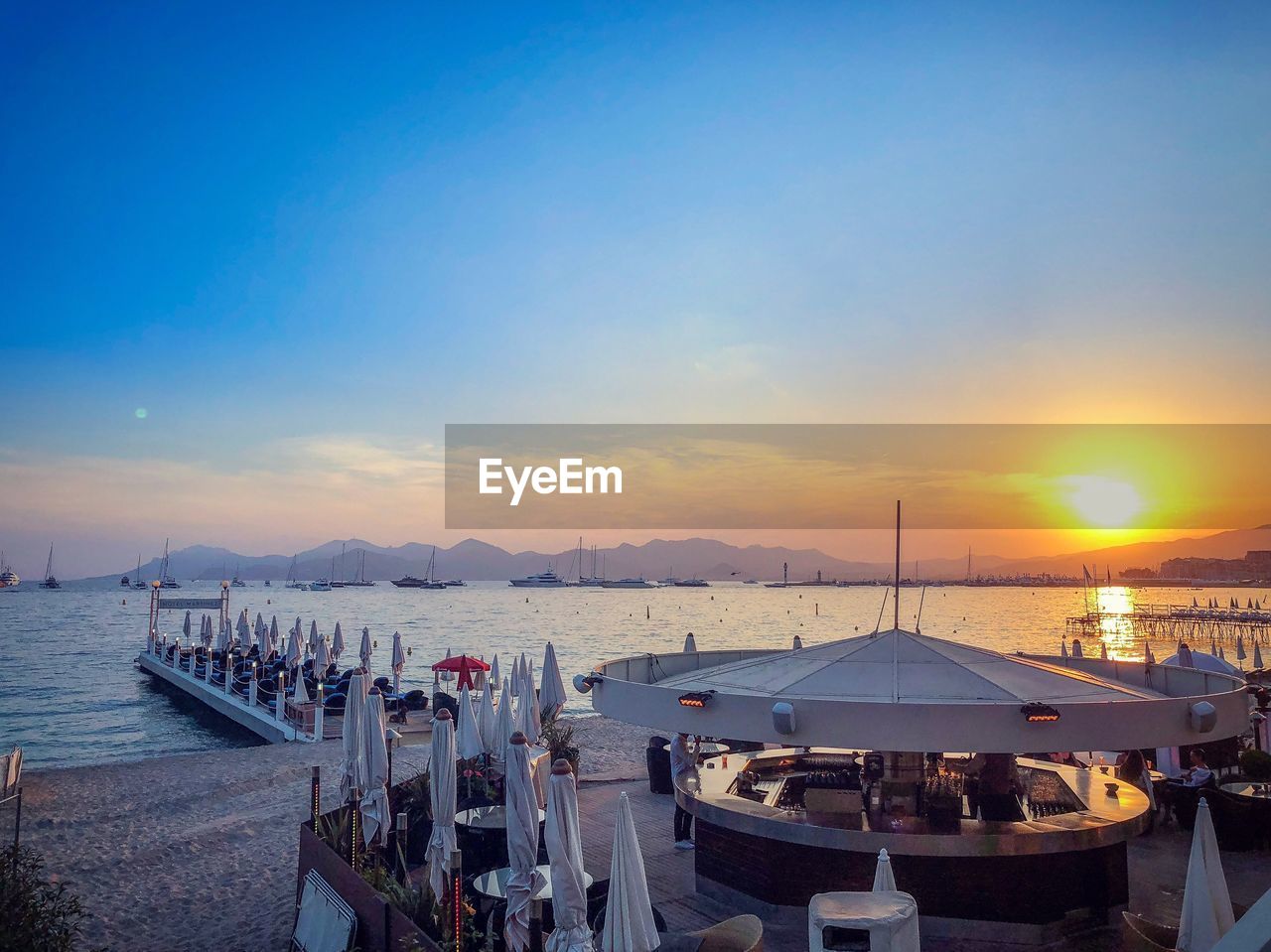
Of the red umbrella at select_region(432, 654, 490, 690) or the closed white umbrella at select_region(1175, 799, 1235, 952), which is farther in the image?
the red umbrella at select_region(432, 654, 490, 690)

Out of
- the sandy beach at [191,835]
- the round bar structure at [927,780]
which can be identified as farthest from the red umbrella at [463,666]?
the round bar structure at [927,780]

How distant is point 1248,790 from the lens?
1293 centimetres

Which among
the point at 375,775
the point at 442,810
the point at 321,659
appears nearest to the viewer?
the point at 442,810

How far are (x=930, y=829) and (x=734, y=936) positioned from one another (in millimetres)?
2919

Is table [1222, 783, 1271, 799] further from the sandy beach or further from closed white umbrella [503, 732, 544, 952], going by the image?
closed white umbrella [503, 732, 544, 952]

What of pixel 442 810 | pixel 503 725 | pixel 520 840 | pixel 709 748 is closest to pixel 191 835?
pixel 503 725

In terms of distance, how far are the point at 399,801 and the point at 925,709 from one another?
27.6 ft

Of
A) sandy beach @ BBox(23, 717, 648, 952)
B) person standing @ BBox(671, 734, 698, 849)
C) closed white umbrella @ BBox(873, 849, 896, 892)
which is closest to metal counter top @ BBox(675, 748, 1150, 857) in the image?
person standing @ BBox(671, 734, 698, 849)

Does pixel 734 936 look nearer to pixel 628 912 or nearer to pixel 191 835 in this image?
pixel 628 912

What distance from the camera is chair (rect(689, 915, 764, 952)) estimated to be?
7.15m

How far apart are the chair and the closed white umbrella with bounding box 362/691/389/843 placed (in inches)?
219

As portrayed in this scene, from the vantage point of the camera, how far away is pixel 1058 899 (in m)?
8.90

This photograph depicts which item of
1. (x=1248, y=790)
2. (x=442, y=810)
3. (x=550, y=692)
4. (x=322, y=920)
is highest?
(x=442, y=810)

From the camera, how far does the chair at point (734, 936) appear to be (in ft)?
23.5
